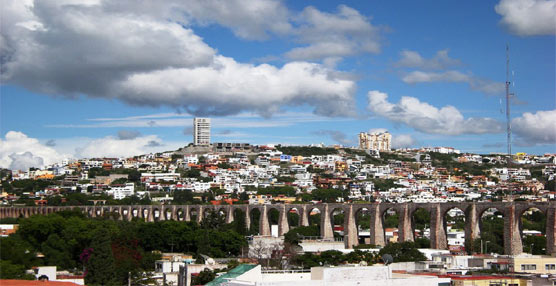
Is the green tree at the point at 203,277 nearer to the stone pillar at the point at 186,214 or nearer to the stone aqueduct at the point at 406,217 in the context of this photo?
the stone aqueduct at the point at 406,217

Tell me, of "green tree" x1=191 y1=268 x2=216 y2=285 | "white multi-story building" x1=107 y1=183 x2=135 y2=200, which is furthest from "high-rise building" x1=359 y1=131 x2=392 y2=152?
"green tree" x1=191 y1=268 x2=216 y2=285

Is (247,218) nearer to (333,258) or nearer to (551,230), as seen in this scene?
(333,258)

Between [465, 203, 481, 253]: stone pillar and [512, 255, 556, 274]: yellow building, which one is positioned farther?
[465, 203, 481, 253]: stone pillar

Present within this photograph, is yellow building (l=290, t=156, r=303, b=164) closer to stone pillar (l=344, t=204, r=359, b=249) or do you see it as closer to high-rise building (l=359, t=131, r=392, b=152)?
high-rise building (l=359, t=131, r=392, b=152)

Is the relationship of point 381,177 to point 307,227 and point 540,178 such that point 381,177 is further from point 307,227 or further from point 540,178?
point 307,227

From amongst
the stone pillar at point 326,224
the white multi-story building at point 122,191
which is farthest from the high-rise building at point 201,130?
the stone pillar at point 326,224
